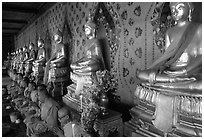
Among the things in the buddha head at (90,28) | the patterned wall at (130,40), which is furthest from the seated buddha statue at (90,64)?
the patterned wall at (130,40)

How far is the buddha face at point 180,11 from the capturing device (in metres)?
1.71

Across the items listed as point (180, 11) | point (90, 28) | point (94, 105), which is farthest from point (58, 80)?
point (180, 11)

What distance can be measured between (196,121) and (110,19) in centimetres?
206

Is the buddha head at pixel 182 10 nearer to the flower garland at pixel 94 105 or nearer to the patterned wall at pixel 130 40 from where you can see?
the patterned wall at pixel 130 40

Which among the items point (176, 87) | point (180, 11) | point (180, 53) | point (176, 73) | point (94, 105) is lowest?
point (94, 105)

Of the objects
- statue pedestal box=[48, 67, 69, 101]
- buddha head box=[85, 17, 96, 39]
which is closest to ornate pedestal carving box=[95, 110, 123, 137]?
buddha head box=[85, 17, 96, 39]

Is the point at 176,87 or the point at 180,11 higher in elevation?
the point at 180,11

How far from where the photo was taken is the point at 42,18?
6.12 meters

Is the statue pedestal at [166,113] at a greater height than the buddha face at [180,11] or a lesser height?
lesser

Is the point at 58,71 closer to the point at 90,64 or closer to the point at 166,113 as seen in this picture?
the point at 90,64

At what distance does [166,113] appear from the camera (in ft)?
4.91

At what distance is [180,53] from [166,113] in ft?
2.06

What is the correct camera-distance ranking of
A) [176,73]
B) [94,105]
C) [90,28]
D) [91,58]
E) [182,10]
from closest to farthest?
1. [176,73]
2. [182,10]
3. [94,105]
4. [91,58]
5. [90,28]

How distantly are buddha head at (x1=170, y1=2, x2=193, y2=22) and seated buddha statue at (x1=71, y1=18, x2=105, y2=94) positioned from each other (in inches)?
48.3
